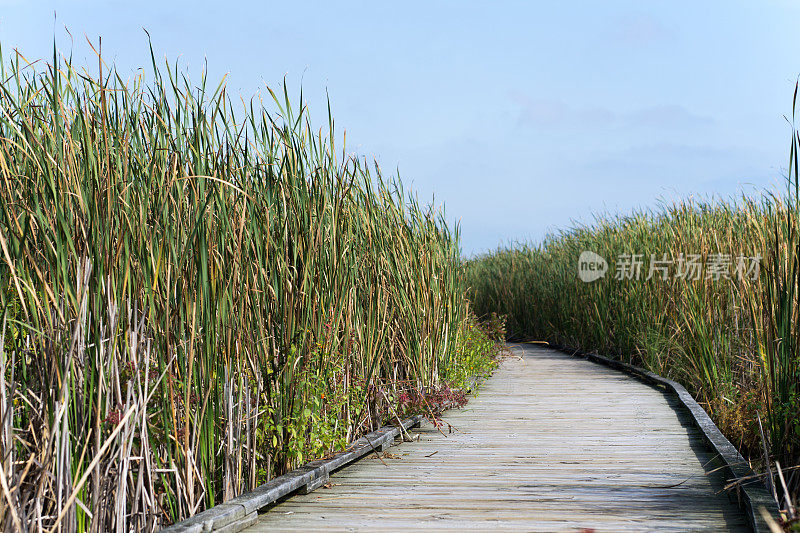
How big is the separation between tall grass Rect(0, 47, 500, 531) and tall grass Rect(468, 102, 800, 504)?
2232 millimetres

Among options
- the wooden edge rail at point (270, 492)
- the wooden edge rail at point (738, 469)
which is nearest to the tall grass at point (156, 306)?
the wooden edge rail at point (270, 492)

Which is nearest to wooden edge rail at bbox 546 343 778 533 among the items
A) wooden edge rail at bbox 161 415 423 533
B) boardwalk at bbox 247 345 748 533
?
boardwalk at bbox 247 345 748 533

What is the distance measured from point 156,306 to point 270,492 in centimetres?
100

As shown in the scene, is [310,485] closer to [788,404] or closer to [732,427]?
[788,404]

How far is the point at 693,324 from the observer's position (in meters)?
7.30

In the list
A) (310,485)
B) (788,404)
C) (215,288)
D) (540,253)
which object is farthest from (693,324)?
(540,253)

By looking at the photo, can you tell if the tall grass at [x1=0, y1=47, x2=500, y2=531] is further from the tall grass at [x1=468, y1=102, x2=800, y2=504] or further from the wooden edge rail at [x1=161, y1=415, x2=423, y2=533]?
the tall grass at [x1=468, y1=102, x2=800, y2=504]

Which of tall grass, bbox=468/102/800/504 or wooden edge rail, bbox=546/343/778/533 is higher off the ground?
tall grass, bbox=468/102/800/504

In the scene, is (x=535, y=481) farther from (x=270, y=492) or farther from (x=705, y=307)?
(x=705, y=307)

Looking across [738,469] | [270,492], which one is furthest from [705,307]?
[270,492]

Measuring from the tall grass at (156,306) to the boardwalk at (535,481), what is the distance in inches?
15.3

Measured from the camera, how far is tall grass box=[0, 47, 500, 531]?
108 inches

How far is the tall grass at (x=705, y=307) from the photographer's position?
375 centimetres

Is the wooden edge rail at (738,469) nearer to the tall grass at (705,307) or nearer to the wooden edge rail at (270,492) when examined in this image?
the tall grass at (705,307)
